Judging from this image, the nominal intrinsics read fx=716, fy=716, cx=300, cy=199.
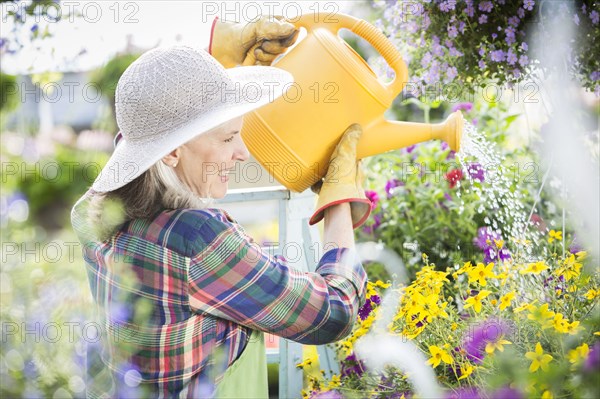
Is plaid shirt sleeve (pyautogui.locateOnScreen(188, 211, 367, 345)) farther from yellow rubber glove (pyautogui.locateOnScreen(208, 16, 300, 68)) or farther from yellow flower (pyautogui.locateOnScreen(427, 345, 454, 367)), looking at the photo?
yellow rubber glove (pyautogui.locateOnScreen(208, 16, 300, 68))

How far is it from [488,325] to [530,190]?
1.50 meters

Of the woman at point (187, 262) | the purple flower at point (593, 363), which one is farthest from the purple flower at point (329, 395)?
the purple flower at point (593, 363)

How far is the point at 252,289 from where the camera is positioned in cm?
115

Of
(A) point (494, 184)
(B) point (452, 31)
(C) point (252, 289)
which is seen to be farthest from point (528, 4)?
(C) point (252, 289)

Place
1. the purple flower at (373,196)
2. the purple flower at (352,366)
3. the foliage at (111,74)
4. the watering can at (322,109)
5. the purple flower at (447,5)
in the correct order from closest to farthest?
the watering can at (322,109) < the purple flower at (352,366) < the purple flower at (447,5) < the foliage at (111,74) < the purple flower at (373,196)

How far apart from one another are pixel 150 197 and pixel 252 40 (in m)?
0.46

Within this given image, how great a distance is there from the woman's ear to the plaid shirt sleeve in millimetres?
134

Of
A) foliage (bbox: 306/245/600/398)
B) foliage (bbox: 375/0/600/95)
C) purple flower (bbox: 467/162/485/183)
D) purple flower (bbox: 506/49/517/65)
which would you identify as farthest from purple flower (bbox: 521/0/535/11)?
foliage (bbox: 306/245/600/398)

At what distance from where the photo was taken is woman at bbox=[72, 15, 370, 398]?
1.16 m

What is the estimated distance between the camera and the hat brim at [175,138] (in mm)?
1164

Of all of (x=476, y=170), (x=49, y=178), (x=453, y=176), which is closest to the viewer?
(x=49, y=178)

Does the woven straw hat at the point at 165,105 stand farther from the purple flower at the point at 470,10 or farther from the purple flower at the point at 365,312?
the purple flower at the point at 470,10

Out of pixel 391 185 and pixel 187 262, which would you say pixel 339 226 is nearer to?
pixel 187 262

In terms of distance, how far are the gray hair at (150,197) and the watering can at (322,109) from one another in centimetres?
29
